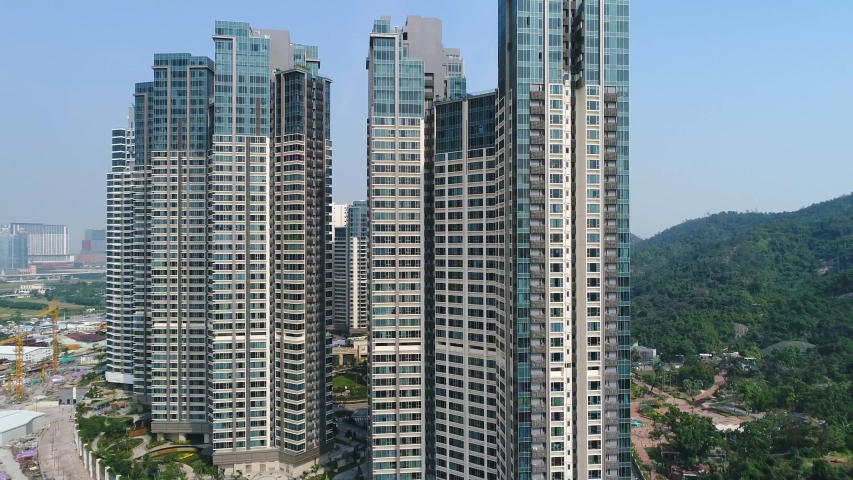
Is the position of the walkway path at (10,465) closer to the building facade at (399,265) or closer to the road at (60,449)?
the road at (60,449)

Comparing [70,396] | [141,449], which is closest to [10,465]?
[141,449]

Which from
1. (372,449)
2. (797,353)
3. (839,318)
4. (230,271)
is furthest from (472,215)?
(839,318)

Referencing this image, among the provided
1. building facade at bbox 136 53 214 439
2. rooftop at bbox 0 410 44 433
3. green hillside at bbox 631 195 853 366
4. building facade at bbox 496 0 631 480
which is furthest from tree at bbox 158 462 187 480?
green hillside at bbox 631 195 853 366

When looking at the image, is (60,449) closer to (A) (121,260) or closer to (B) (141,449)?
(B) (141,449)

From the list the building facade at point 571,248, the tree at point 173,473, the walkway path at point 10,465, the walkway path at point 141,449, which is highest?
the building facade at point 571,248

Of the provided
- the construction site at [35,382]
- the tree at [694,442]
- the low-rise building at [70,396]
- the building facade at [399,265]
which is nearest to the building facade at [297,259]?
the building facade at [399,265]
